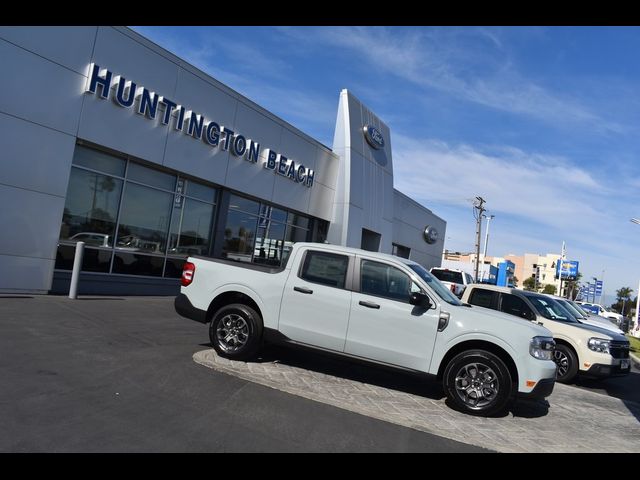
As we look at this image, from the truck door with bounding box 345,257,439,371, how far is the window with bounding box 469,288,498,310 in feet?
15.4

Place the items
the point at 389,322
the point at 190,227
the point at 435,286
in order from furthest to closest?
the point at 190,227, the point at 435,286, the point at 389,322

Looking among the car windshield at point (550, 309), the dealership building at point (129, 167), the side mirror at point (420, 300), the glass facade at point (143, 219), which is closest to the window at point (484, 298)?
the car windshield at point (550, 309)

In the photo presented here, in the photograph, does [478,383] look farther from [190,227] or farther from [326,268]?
[190,227]

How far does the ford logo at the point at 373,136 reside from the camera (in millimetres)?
22469

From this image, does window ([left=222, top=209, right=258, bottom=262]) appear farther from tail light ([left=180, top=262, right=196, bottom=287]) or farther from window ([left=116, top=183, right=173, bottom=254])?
tail light ([left=180, top=262, right=196, bottom=287])

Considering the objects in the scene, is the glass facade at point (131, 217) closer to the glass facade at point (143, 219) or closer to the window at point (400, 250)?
the glass facade at point (143, 219)

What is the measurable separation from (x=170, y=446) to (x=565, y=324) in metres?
8.11

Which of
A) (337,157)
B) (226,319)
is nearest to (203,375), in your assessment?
(226,319)

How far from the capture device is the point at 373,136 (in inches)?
899

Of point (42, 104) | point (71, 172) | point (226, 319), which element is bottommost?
point (226, 319)

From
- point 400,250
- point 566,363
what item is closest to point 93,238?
point 566,363

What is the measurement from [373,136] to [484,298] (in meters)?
13.8

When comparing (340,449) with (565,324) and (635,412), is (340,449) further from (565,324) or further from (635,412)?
(565,324)
